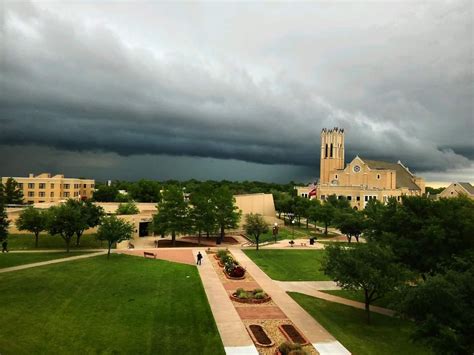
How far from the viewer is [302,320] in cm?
2067

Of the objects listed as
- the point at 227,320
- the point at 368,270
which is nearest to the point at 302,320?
the point at 227,320

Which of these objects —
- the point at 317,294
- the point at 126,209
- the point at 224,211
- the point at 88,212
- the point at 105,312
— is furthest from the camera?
the point at 126,209

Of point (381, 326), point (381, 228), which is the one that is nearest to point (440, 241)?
point (381, 228)

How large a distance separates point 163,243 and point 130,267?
57.0 ft

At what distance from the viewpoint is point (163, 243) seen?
1980 inches

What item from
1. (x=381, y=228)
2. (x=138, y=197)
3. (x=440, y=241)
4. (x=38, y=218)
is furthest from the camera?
(x=138, y=197)

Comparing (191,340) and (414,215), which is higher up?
(414,215)

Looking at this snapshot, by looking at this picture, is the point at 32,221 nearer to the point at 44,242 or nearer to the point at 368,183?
the point at 44,242

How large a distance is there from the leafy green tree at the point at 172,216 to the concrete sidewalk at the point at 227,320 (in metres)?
17.5

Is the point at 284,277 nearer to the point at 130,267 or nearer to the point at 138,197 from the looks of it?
the point at 130,267

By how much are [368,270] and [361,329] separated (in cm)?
320

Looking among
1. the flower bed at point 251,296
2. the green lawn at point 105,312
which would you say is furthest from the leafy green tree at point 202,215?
the flower bed at point 251,296

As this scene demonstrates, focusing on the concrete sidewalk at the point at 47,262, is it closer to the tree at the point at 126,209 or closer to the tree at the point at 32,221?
the tree at the point at 32,221

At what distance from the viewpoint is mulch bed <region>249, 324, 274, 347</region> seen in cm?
1725
